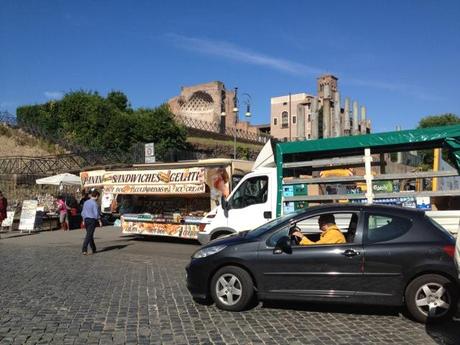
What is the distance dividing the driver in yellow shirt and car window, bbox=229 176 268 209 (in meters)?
4.34

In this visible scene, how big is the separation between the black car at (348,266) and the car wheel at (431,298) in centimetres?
1

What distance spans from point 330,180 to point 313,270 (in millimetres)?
2959

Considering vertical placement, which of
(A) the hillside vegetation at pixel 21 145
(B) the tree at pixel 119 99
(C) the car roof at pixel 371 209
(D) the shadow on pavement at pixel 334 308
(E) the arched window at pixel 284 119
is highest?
(E) the arched window at pixel 284 119

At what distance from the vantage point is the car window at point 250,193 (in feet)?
39.2

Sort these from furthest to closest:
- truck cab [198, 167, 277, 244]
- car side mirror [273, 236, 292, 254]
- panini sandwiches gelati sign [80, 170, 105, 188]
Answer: panini sandwiches gelati sign [80, 170, 105, 188]
truck cab [198, 167, 277, 244]
car side mirror [273, 236, 292, 254]

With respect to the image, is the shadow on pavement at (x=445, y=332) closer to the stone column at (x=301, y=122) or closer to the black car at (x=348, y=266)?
the black car at (x=348, y=266)

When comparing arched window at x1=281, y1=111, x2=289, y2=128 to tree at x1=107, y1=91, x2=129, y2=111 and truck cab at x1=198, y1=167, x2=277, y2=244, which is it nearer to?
tree at x1=107, y1=91, x2=129, y2=111

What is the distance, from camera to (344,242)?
23.2 feet

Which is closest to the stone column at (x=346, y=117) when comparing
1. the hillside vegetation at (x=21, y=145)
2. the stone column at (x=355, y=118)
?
the stone column at (x=355, y=118)

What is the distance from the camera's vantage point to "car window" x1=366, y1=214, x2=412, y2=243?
693 centimetres

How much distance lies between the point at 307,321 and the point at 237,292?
107 centimetres

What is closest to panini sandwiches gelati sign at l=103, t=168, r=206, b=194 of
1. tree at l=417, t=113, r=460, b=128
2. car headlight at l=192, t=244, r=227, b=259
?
car headlight at l=192, t=244, r=227, b=259

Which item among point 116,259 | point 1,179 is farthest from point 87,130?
point 116,259

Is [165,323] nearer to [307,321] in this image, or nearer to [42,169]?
[307,321]
